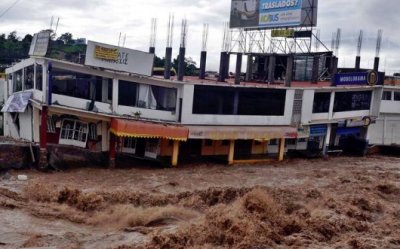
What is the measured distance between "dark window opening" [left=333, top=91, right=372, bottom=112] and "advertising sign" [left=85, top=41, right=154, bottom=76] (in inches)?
456

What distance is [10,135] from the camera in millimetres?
23438

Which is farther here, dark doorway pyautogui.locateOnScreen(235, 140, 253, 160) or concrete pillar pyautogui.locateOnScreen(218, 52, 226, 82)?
concrete pillar pyautogui.locateOnScreen(218, 52, 226, 82)

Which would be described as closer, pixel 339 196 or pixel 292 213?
pixel 292 213

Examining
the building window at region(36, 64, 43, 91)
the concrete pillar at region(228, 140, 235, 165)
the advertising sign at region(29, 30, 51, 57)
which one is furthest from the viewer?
the concrete pillar at region(228, 140, 235, 165)

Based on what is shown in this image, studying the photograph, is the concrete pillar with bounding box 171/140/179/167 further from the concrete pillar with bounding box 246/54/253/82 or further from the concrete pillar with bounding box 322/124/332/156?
the concrete pillar with bounding box 246/54/253/82

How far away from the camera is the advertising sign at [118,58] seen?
19188 millimetres

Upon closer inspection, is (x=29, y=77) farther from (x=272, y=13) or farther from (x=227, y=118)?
(x=272, y=13)

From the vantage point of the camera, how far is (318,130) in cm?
2622

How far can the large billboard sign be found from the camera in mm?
28875

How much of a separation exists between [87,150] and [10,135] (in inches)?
208

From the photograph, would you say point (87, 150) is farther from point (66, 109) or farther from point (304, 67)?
point (304, 67)

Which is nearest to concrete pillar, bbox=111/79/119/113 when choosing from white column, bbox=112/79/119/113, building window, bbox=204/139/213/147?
white column, bbox=112/79/119/113

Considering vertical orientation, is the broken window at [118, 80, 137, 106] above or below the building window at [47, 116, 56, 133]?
above

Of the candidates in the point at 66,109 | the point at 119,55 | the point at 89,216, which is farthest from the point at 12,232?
the point at 119,55
